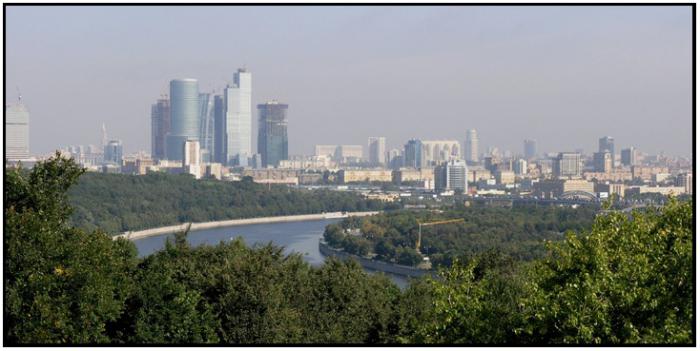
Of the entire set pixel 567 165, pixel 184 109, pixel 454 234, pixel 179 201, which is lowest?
pixel 454 234

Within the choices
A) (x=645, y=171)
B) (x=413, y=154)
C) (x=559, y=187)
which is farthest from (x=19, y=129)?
(x=413, y=154)


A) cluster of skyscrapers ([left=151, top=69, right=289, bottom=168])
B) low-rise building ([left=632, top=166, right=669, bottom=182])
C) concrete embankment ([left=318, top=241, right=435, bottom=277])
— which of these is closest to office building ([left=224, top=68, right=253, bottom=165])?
cluster of skyscrapers ([left=151, top=69, right=289, bottom=168])

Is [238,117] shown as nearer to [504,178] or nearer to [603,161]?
[504,178]

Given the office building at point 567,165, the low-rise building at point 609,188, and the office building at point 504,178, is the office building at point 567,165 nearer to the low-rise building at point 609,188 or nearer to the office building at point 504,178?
the office building at point 504,178

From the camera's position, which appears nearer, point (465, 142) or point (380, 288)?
point (380, 288)

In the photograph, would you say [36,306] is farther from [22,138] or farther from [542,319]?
[22,138]

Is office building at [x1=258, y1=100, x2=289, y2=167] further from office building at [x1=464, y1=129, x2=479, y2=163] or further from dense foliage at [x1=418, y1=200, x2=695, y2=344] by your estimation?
dense foliage at [x1=418, y1=200, x2=695, y2=344]

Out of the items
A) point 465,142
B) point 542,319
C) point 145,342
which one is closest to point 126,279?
point 145,342
